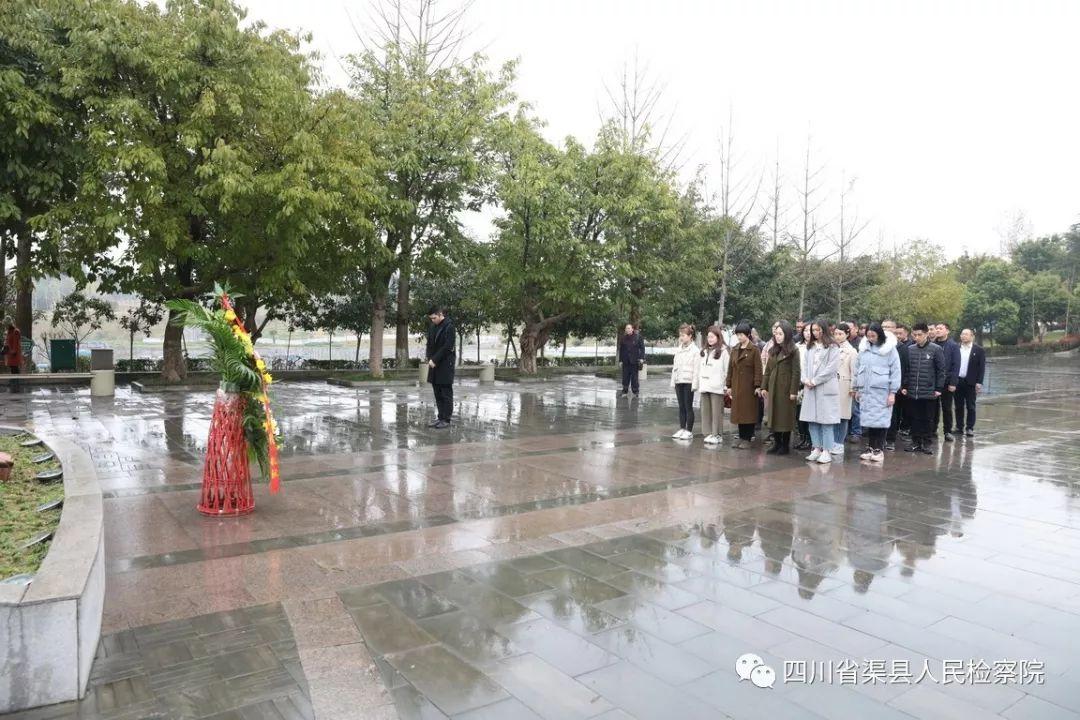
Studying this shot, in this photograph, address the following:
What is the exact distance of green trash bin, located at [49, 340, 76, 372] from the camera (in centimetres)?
1844

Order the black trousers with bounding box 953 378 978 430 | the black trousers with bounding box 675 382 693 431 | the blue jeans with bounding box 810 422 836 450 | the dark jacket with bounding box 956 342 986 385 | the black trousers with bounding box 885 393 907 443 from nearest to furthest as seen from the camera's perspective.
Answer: the blue jeans with bounding box 810 422 836 450
the black trousers with bounding box 885 393 907 443
the black trousers with bounding box 675 382 693 431
the dark jacket with bounding box 956 342 986 385
the black trousers with bounding box 953 378 978 430

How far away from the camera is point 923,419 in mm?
9648

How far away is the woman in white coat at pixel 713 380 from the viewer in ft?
31.0

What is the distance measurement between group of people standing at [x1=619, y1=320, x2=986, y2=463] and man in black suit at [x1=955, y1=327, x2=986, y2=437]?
0.22 m

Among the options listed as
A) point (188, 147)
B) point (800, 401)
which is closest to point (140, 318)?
point (188, 147)

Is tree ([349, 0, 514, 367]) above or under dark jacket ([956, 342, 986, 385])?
above

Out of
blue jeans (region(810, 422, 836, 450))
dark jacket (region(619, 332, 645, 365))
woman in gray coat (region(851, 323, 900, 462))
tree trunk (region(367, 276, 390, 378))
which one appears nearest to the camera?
blue jeans (region(810, 422, 836, 450))

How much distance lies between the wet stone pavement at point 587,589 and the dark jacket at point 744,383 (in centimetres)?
86

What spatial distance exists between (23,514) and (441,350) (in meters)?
6.59

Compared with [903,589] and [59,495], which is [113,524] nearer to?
[59,495]

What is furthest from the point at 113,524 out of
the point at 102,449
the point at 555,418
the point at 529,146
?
the point at 529,146

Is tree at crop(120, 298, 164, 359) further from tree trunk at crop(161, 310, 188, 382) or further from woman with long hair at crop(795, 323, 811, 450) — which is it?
woman with long hair at crop(795, 323, 811, 450)

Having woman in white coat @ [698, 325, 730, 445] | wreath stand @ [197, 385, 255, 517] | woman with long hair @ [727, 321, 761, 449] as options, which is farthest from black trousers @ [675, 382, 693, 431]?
wreath stand @ [197, 385, 255, 517]

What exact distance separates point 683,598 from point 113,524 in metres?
4.20
